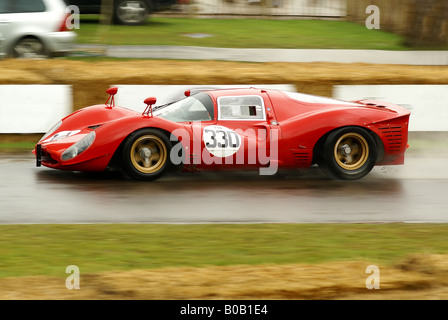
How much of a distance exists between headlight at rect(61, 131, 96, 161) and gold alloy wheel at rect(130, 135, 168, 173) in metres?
0.50

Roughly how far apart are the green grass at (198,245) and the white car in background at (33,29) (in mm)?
8207

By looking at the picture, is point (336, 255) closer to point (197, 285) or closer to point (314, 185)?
point (197, 285)

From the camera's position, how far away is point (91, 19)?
22.6m

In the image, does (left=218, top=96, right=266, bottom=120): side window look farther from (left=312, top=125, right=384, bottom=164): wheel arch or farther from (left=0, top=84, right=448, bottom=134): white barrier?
(left=0, top=84, right=448, bottom=134): white barrier

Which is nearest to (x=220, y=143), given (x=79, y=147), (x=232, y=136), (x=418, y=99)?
(x=232, y=136)

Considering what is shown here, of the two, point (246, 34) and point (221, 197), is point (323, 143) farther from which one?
point (246, 34)

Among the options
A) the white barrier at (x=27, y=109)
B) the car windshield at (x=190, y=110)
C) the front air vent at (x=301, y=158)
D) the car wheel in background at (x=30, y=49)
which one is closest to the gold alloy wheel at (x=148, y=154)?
the car windshield at (x=190, y=110)

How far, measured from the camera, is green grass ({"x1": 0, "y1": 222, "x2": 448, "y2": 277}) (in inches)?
248

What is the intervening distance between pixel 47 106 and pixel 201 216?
5.26 metres

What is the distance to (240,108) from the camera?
9930mm

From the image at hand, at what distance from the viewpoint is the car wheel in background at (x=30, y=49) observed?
49.4ft

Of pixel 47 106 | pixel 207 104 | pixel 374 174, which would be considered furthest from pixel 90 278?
pixel 47 106

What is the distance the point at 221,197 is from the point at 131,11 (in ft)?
45.1

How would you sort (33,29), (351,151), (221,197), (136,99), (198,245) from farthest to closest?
(33,29), (136,99), (351,151), (221,197), (198,245)
